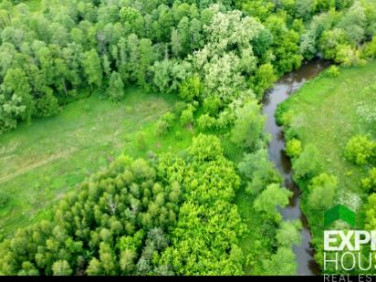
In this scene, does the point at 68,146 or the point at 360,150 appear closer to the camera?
the point at 360,150

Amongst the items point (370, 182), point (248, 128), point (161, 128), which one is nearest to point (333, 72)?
point (248, 128)

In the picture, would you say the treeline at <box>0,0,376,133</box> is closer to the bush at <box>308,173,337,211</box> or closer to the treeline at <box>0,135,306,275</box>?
the treeline at <box>0,135,306,275</box>

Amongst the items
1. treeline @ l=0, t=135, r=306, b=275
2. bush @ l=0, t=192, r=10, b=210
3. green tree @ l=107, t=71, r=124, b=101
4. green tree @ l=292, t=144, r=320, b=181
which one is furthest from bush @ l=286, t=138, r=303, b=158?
bush @ l=0, t=192, r=10, b=210

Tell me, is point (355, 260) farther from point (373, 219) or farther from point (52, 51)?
point (52, 51)

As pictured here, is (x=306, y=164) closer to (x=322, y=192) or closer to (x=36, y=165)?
(x=322, y=192)

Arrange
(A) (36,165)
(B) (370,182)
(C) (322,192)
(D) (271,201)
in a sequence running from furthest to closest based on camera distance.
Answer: (A) (36,165) → (B) (370,182) → (C) (322,192) → (D) (271,201)

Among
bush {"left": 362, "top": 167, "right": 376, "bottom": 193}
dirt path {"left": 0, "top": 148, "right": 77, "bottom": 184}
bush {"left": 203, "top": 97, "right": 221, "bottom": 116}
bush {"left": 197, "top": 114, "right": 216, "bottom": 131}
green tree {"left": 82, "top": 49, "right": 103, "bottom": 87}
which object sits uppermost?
green tree {"left": 82, "top": 49, "right": 103, "bottom": 87}

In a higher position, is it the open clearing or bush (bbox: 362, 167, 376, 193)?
the open clearing
